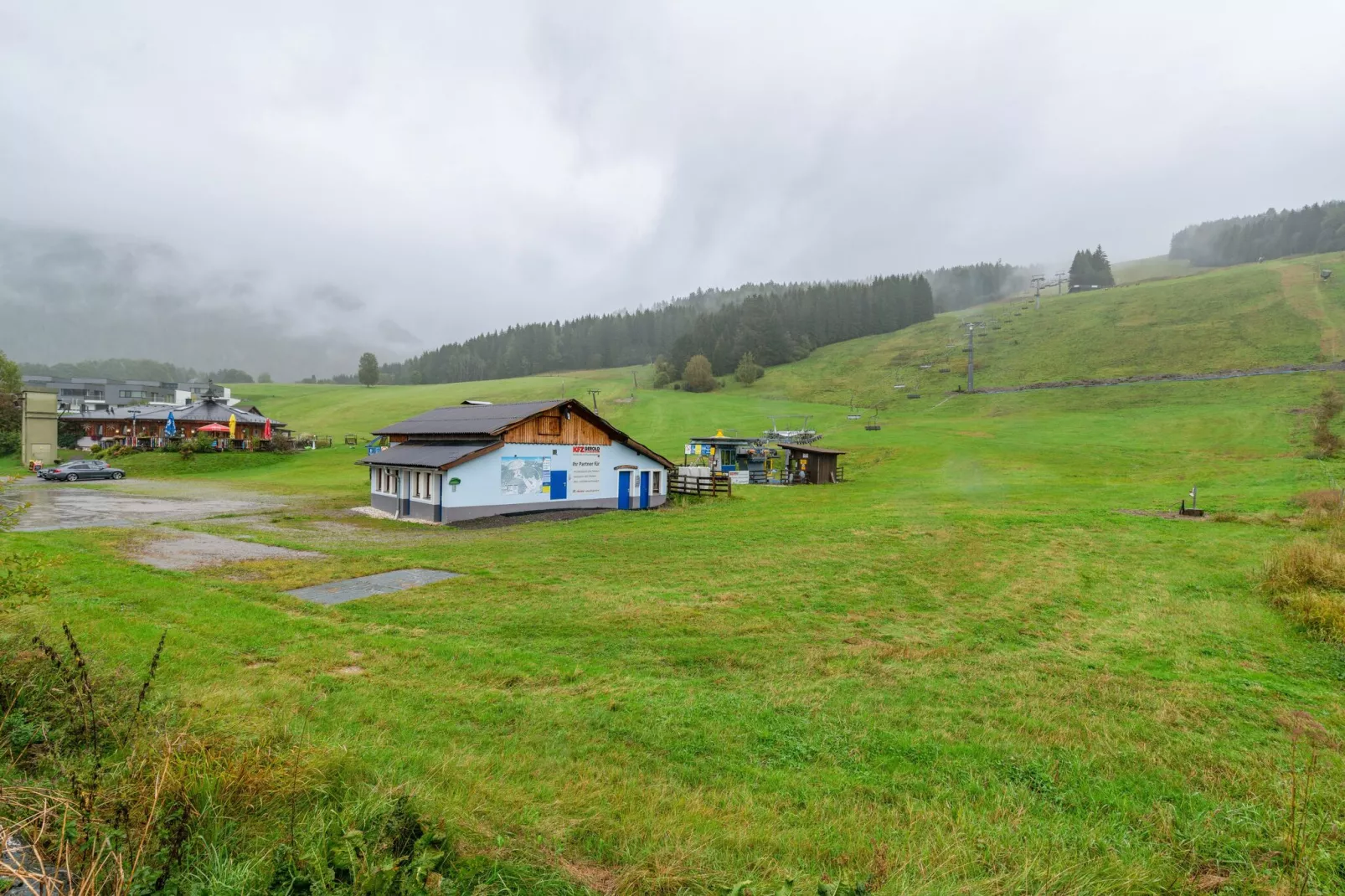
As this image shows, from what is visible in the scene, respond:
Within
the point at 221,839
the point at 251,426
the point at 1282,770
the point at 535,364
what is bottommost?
the point at 1282,770

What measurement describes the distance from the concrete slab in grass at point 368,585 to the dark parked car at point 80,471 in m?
45.5

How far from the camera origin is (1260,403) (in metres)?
59.8

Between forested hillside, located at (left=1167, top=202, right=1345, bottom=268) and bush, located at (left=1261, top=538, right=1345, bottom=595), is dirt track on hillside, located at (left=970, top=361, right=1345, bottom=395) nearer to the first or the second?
bush, located at (left=1261, top=538, right=1345, bottom=595)

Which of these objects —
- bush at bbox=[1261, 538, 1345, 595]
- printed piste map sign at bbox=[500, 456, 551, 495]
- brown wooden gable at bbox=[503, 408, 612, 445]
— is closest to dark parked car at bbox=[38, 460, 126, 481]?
printed piste map sign at bbox=[500, 456, 551, 495]

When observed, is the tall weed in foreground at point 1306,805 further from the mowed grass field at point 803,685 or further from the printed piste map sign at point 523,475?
the printed piste map sign at point 523,475

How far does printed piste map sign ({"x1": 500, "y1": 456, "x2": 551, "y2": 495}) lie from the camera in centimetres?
2842

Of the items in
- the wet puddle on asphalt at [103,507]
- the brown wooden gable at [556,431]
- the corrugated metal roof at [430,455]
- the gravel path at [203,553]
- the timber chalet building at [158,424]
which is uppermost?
the timber chalet building at [158,424]

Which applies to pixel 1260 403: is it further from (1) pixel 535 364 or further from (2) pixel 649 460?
(1) pixel 535 364

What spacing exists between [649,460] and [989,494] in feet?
56.4

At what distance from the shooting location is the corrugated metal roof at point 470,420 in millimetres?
28812

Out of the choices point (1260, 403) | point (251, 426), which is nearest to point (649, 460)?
point (251, 426)

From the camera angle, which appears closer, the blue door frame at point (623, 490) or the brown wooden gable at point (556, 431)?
the brown wooden gable at point (556, 431)

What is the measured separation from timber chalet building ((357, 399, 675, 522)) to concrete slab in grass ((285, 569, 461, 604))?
40.3 feet

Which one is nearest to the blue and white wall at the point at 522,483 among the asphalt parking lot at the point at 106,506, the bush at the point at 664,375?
the asphalt parking lot at the point at 106,506
